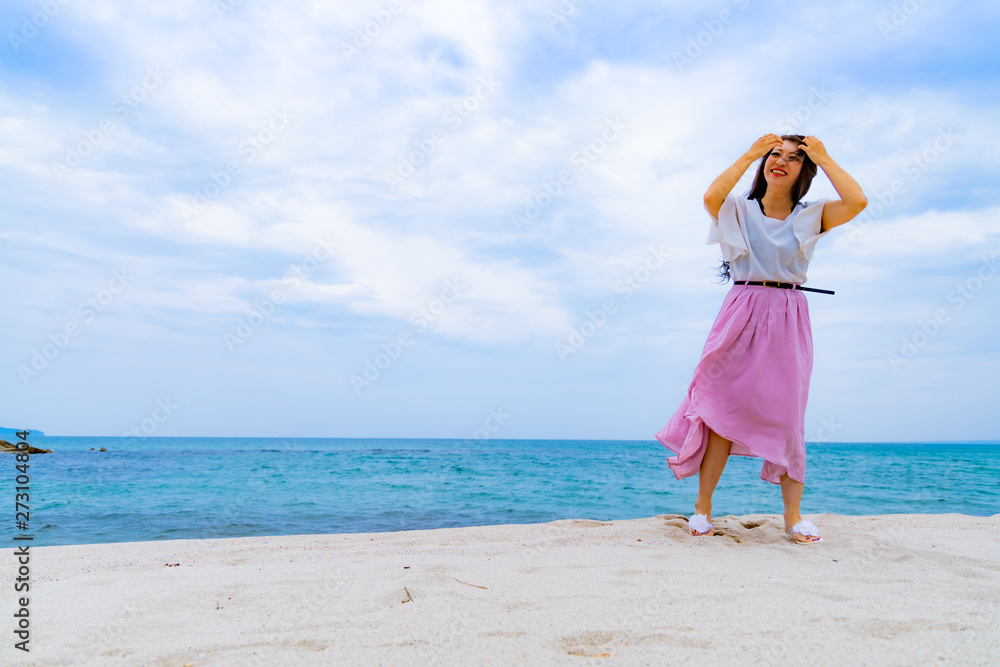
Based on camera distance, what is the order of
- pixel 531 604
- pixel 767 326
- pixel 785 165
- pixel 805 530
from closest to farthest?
pixel 531 604
pixel 805 530
pixel 767 326
pixel 785 165

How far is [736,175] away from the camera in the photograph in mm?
3295

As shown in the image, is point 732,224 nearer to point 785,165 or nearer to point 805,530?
point 785,165

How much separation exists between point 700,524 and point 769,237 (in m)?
1.68

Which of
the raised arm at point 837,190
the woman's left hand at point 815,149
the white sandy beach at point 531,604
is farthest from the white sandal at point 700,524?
the woman's left hand at point 815,149

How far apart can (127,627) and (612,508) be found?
6.42 meters

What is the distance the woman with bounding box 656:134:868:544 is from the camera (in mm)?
3297

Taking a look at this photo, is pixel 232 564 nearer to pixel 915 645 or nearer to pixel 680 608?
pixel 680 608

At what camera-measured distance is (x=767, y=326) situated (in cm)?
333

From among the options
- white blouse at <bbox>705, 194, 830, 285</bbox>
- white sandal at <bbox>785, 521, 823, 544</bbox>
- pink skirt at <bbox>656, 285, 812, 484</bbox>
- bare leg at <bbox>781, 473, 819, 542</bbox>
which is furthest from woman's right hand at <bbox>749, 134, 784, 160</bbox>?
white sandal at <bbox>785, 521, 823, 544</bbox>

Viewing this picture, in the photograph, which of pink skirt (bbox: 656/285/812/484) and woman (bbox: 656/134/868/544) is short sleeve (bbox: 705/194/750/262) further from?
pink skirt (bbox: 656/285/812/484)

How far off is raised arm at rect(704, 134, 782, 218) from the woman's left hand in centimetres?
15

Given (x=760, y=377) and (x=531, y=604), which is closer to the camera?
(x=531, y=604)

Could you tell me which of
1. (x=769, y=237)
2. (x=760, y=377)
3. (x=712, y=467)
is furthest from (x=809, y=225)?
(x=712, y=467)

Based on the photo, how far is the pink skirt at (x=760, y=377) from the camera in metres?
3.30
